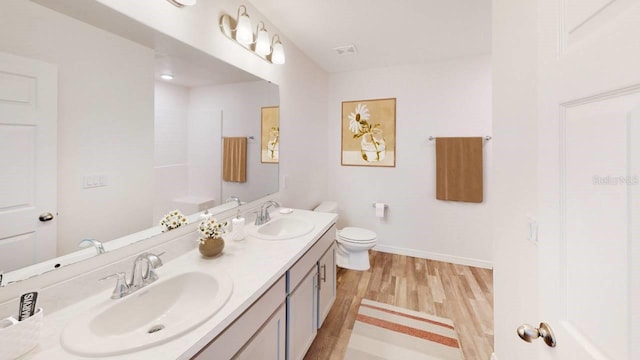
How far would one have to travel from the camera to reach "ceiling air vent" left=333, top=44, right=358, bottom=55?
8.49 ft

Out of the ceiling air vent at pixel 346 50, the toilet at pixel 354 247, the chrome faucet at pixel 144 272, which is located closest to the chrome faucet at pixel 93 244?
the chrome faucet at pixel 144 272

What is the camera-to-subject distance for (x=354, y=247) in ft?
8.62

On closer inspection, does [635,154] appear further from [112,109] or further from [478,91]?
[478,91]

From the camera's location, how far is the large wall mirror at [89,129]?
771mm

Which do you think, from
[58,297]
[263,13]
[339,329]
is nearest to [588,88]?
[58,297]

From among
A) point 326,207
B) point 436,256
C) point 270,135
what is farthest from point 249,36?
point 436,256

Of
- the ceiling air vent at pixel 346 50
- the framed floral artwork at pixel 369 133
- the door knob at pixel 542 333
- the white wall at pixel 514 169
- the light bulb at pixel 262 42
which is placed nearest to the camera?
the door knob at pixel 542 333

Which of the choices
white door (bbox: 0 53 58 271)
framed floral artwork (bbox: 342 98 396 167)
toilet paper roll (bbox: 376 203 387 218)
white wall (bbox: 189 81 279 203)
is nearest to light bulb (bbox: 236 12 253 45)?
white wall (bbox: 189 81 279 203)

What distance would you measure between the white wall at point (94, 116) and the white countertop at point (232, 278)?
242 mm

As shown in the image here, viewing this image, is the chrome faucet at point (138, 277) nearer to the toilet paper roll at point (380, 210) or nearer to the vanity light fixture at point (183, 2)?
the vanity light fixture at point (183, 2)

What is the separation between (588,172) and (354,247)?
2.24 meters

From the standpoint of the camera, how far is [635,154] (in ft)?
1.36

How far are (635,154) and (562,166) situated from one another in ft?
0.61

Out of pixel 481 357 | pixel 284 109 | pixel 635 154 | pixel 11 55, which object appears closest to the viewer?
pixel 635 154
